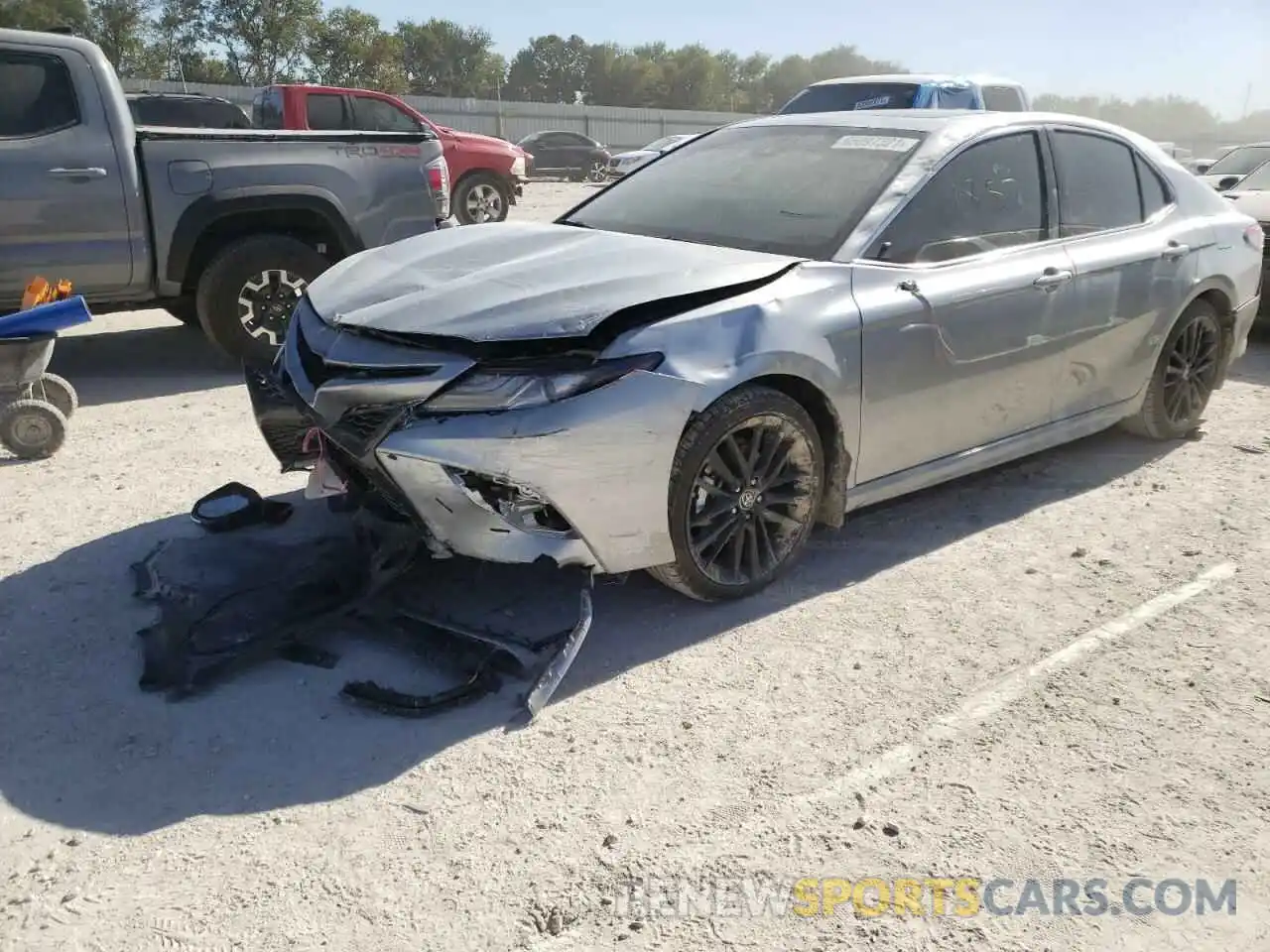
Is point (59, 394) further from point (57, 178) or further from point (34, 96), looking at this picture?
point (34, 96)

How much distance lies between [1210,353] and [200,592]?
5.02 m

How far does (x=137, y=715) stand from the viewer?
308 cm

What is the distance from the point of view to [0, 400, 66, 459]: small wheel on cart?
511 centimetres

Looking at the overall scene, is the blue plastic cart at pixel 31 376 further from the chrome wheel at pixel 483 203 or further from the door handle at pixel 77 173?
the chrome wheel at pixel 483 203

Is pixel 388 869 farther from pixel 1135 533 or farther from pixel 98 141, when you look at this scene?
pixel 98 141

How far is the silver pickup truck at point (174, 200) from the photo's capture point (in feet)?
20.2

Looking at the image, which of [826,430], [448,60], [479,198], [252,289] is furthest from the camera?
[448,60]

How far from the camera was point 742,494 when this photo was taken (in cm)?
368

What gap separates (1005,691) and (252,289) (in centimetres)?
523

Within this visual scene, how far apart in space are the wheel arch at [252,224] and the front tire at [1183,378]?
4.79 m

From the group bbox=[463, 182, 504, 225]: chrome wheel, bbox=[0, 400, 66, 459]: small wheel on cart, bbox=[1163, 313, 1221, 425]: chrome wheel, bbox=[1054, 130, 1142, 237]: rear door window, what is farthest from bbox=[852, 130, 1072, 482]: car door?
bbox=[463, 182, 504, 225]: chrome wheel

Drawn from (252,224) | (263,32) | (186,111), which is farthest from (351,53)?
(252,224)

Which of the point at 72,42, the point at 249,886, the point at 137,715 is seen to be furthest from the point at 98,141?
the point at 249,886

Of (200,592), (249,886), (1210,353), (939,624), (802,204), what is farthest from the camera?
(1210,353)
